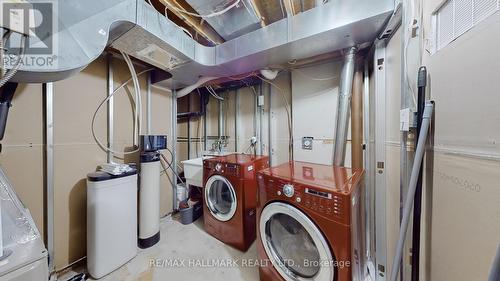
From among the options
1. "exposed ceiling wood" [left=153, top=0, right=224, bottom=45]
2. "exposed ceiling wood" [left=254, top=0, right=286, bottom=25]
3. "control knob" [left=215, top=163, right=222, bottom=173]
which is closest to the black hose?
"exposed ceiling wood" [left=254, top=0, right=286, bottom=25]

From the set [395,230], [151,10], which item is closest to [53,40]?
[151,10]

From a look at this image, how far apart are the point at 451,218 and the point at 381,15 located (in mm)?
1201

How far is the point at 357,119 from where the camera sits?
5.53 ft

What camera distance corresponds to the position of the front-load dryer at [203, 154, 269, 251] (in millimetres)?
1678

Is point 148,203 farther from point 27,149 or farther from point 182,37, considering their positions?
point 182,37

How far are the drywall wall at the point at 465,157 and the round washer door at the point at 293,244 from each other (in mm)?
482

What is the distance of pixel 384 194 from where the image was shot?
131cm

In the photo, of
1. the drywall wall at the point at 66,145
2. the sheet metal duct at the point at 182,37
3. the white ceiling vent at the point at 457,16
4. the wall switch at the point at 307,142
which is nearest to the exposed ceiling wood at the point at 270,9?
the sheet metal duct at the point at 182,37

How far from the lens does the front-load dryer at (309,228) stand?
0.91 m

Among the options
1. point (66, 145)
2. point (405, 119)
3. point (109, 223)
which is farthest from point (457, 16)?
point (66, 145)

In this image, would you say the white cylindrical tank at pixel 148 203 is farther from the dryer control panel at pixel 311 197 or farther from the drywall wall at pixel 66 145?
the dryer control panel at pixel 311 197

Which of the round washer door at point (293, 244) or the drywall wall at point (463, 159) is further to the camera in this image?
the round washer door at point (293, 244)

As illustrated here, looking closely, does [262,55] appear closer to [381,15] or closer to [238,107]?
[381,15]

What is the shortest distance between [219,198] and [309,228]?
129 cm
